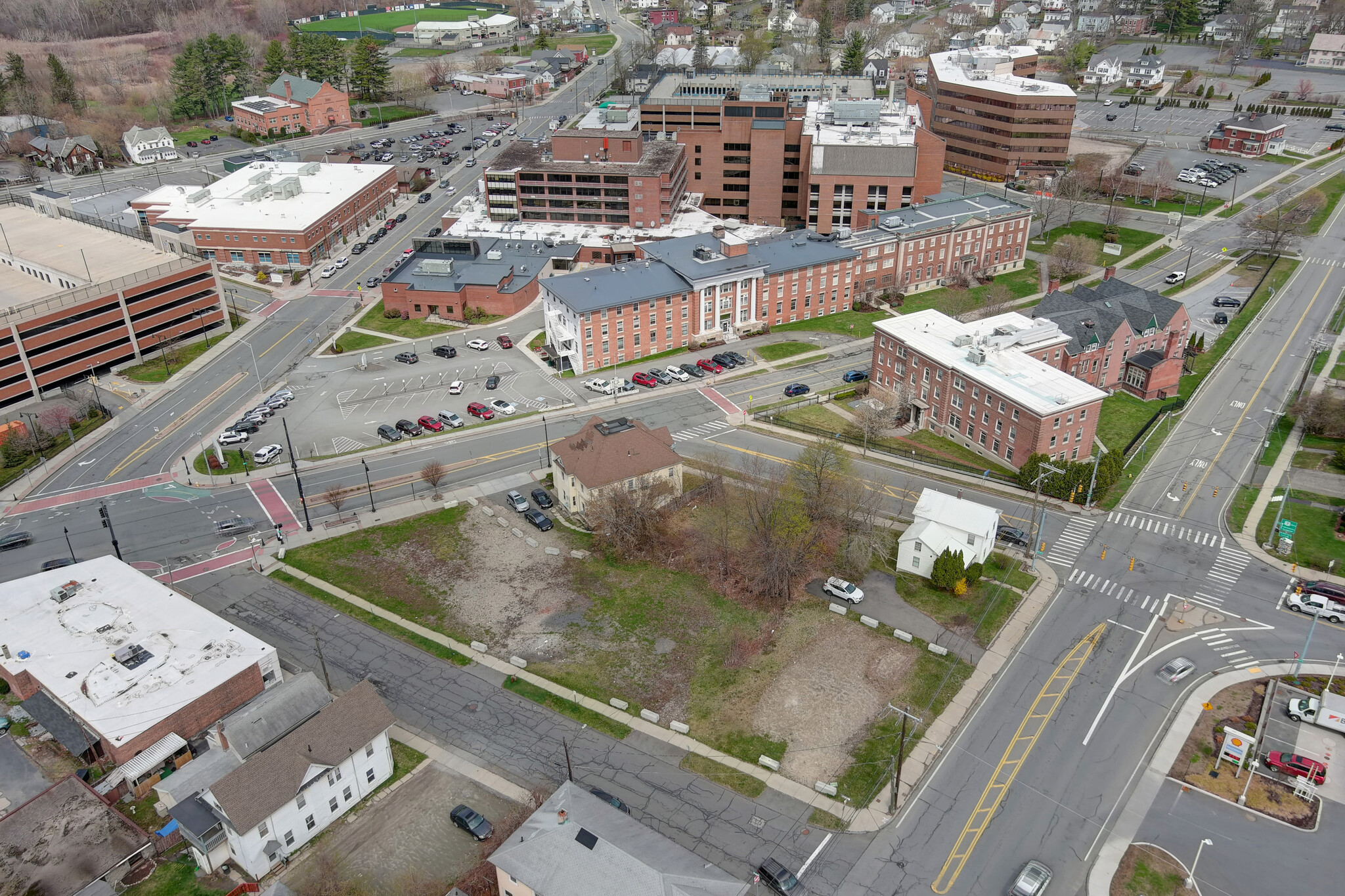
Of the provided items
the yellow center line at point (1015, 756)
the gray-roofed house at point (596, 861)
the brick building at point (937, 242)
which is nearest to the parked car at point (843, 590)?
the yellow center line at point (1015, 756)

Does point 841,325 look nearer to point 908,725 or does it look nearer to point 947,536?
point 947,536

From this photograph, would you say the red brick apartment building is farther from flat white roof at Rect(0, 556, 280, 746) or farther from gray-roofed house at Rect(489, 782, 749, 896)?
gray-roofed house at Rect(489, 782, 749, 896)

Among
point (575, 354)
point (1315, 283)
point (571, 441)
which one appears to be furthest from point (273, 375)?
point (1315, 283)

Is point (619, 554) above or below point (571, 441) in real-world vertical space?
below

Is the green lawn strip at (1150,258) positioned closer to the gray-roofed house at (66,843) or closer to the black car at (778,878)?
the black car at (778,878)

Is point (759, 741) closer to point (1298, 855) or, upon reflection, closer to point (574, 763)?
point (574, 763)

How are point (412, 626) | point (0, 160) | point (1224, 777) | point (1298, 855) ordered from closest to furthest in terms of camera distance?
1. point (1298, 855)
2. point (1224, 777)
3. point (412, 626)
4. point (0, 160)
